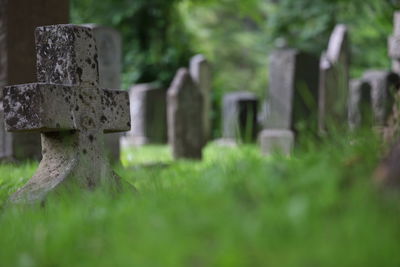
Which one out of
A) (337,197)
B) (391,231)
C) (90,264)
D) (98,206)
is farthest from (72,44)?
(391,231)

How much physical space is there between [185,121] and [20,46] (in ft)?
12.1

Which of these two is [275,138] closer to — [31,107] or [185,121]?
[185,121]

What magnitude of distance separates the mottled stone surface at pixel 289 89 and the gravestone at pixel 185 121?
1.24 m

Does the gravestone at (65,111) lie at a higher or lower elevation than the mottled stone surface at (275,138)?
higher

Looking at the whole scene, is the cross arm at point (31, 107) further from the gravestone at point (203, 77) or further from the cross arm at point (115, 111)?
the gravestone at point (203, 77)

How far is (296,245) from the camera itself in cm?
157

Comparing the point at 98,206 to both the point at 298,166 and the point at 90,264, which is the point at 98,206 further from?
the point at 298,166

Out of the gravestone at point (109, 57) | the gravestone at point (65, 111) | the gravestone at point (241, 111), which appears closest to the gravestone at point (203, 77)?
the gravestone at point (241, 111)

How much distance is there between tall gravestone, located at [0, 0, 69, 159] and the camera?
669 cm

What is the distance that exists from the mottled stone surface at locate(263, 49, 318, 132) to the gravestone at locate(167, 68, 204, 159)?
1241mm

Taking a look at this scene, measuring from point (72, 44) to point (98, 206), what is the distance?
158 centimetres

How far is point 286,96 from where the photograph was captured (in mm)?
10039

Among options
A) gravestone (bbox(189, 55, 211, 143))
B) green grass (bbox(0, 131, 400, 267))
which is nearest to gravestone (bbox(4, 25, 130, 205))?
green grass (bbox(0, 131, 400, 267))

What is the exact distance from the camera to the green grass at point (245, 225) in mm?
1559
